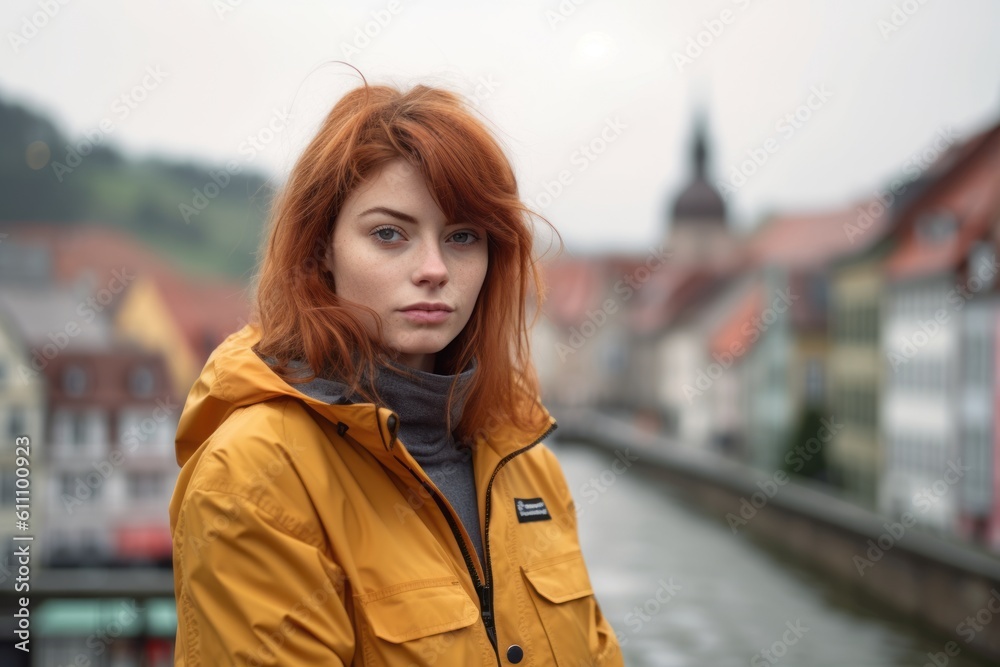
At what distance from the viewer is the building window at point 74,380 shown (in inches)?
725

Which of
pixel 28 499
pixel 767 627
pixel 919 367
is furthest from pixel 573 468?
pixel 28 499

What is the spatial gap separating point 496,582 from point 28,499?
45.3 inches

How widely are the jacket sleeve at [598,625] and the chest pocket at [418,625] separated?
0.77 feet

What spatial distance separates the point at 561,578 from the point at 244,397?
428 mm

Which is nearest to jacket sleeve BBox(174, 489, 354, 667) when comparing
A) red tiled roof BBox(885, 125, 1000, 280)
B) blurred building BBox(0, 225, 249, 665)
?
blurred building BBox(0, 225, 249, 665)

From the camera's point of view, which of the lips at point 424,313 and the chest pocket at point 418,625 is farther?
the lips at point 424,313

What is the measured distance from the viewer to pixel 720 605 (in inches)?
473

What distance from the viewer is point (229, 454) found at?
38.8 inches

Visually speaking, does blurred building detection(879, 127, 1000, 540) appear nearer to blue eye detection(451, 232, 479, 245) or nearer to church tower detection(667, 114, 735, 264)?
blue eye detection(451, 232, 479, 245)

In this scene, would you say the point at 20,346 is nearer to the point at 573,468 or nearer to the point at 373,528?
the point at 373,528

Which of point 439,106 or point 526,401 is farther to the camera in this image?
point 526,401

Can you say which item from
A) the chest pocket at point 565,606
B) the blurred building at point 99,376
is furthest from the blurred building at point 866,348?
the blurred building at point 99,376

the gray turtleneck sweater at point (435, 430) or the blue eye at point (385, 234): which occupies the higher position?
the blue eye at point (385, 234)

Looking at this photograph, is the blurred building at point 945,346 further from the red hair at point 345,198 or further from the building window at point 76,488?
the red hair at point 345,198
